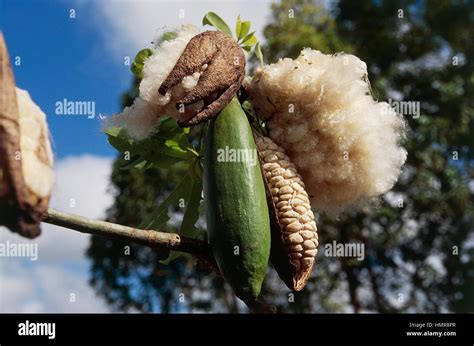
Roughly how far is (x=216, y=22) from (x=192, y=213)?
382mm

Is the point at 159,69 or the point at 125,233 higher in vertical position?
the point at 159,69

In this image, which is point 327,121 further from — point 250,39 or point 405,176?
point 405,176

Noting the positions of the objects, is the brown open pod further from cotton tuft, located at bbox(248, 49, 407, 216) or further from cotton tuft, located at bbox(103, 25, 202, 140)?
cotton tuft, located at bbox(248, 49, 407, 216)

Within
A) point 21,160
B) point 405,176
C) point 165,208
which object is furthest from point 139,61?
point 405,176

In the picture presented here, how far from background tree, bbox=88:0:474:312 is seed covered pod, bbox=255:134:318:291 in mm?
7202

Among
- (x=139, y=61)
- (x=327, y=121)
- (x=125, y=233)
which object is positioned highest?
(x=139, y=61)

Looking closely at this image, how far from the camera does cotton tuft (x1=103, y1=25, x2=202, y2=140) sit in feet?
3.40

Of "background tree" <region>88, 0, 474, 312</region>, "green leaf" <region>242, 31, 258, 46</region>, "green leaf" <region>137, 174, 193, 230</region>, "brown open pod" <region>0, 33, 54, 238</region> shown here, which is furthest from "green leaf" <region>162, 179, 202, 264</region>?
"background tree" <region>88, 0, 474, 312</region>

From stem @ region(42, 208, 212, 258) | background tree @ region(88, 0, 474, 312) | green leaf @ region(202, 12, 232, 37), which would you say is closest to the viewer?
stem @ region(42, 208, 212, 258)

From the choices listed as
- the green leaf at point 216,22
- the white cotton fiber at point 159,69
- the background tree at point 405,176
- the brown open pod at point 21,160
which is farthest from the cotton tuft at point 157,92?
the background tree at point 405,176

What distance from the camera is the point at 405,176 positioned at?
868cm
